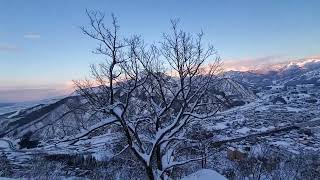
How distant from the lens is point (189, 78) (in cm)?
1809

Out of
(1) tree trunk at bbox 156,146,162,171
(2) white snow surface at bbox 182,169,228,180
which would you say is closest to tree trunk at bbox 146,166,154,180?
(1) tree trunk at bbox 156,146,162,171

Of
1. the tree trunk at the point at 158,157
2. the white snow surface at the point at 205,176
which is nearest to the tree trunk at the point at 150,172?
the tree trunk at the point at 158,157

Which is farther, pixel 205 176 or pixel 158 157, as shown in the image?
pixel 205 176

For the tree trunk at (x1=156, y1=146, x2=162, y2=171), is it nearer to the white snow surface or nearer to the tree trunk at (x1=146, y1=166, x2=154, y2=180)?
the tree trunk at (x1=146, y1=166, x2=154, y2=180)

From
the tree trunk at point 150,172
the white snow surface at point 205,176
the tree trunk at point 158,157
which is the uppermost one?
the tree trunk at point 158,157

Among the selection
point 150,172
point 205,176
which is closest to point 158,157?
point 150,172

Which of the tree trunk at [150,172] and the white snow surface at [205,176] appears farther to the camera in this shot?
the white snow surface at [205,176]

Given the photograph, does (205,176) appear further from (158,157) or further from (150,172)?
(150,172)

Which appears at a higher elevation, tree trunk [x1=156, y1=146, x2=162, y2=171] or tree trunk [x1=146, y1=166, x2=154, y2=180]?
tree trunk [x1=156, y1=146, x2=162, y2=171]

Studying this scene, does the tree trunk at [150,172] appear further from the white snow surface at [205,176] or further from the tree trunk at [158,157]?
the white snow surface at [205,176]

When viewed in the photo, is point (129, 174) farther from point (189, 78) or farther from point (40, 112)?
point (40, 112)

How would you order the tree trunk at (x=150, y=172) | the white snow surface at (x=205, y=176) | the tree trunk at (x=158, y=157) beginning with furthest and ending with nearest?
the white snow surface at (x=205, y=176) → the tree trunk at (x=158, y=157) → the tree trunk at (x=150, y=172)

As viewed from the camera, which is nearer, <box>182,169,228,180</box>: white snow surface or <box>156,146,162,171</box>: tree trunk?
<box>156,146,162,171</box>: tree trunk

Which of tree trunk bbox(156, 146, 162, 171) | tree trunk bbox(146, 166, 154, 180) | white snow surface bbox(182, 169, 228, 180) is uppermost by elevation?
tree trunk bbox(156, 146, 162, 171)
